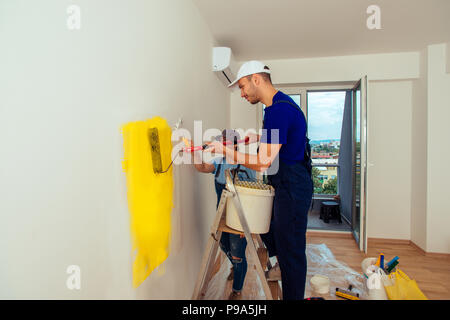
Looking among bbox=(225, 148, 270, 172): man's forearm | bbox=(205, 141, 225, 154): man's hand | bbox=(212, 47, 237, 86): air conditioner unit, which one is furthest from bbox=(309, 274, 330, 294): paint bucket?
bbox=(212, 47, 237, 86): air conditioner unit

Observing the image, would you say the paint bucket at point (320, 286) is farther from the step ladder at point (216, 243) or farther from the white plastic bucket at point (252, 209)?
the white plastic bucket at point (252, 209)

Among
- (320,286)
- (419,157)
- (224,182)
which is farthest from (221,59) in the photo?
(419,157)

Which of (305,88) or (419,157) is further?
(305,88)

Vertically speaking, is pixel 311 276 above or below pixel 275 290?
below

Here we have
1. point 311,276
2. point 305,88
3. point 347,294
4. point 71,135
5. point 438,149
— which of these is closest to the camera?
point 71,135

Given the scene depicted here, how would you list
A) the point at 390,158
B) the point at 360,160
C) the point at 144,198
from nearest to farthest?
the point at 144,198 < the point at 360,160 < the point at 390,158

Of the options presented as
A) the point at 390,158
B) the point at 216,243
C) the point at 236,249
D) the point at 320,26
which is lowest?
the point at 236,249

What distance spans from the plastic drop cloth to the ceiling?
6.35 ft

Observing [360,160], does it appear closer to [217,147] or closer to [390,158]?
[390,158]

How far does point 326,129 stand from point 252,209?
13.1 ft

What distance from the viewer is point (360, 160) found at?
2877 mm

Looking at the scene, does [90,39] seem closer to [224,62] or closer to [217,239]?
[217,239]

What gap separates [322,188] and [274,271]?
145 inches
